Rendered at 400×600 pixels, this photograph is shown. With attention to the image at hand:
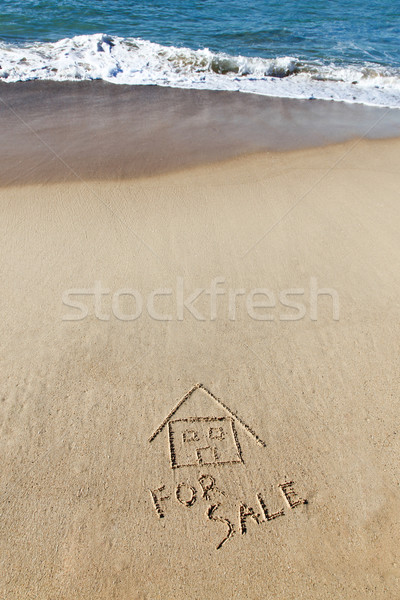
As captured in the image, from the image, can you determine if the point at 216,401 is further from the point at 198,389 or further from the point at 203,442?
the point at 203,442

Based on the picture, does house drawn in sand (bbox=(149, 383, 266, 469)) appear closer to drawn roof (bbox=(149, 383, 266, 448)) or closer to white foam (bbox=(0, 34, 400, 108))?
drawn roof (bbox=(149, 383, 266, 448))

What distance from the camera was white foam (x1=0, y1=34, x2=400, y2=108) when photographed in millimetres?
8906

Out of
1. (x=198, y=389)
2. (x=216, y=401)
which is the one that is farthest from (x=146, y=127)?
(x=216, y=401)

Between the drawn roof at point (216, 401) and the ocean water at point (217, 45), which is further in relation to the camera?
the ocean water at point (217, 45)

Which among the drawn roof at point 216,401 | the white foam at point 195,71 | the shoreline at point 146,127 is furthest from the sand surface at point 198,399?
the white foam at point 195,71

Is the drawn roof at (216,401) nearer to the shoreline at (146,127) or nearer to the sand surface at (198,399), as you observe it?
the sand surface at (198,399)

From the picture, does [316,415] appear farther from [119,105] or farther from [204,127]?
[119,105]

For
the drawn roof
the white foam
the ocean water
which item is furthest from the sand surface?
the ocean water

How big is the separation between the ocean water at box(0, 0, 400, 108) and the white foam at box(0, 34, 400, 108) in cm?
2

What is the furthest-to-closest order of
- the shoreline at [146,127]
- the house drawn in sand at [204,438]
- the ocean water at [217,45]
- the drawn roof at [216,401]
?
the ocean water at [217,45], the shoreline at [146,127], the drawn roof at [216,401], the house drawn in sand at [204,438]

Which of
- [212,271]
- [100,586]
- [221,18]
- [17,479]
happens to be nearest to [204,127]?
[212,271]

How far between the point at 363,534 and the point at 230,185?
415 cm

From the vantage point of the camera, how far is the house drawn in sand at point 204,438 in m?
2.80

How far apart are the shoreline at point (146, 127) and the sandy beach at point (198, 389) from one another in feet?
1.68
